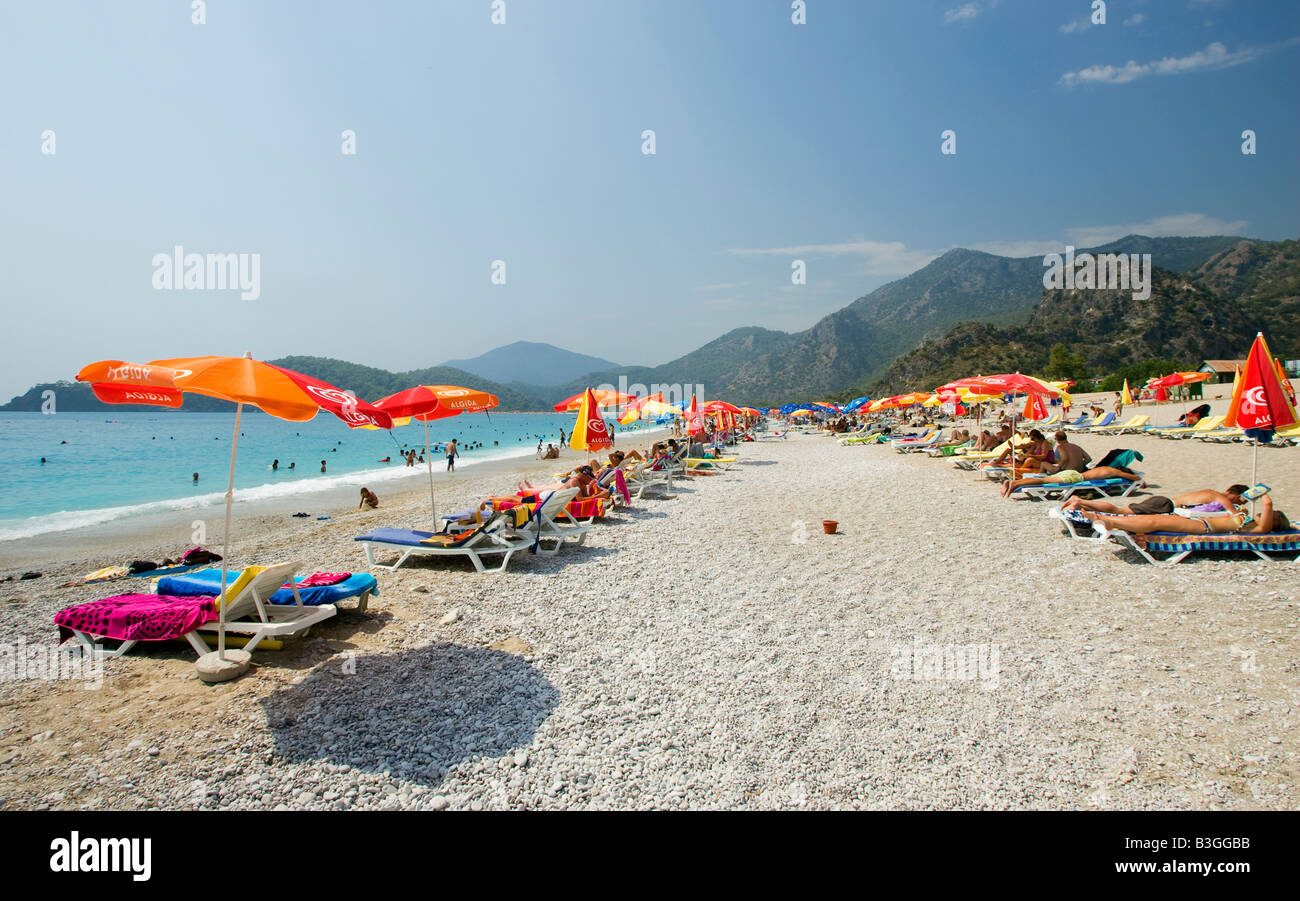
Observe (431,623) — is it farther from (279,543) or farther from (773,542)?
(279,543)

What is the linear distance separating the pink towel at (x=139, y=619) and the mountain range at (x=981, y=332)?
232 feet

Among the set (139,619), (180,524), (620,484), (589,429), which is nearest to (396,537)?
(139,619)

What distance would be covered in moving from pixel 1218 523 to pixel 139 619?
10.7m

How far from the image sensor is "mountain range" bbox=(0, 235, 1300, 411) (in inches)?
3081

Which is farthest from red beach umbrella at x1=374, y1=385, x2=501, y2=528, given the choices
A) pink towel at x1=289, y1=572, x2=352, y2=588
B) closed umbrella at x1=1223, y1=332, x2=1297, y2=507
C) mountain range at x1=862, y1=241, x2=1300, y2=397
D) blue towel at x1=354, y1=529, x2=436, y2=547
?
mountain range at x1=862, y1=241, x2=1300, y2=397

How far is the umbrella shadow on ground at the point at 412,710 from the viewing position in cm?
329

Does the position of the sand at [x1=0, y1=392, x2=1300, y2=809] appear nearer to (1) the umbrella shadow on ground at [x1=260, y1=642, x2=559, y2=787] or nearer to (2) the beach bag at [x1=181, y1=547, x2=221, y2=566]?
(1) the umbrella shadow on ground at [x1=260, y1=642, x2=559, y2=787]

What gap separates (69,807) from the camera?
289 cm

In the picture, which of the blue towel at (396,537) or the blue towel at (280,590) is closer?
the blue towel at (280,590)

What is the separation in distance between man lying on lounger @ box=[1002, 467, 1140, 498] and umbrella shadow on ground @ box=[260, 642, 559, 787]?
1035 cm

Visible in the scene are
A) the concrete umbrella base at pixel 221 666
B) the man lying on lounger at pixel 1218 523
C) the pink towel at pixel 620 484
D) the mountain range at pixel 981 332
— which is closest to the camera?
the concrete umbrella base at pixel 221 666

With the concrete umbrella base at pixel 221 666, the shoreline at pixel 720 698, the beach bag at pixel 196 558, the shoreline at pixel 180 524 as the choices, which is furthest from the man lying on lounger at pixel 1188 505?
the shoreline at pixel 180 524

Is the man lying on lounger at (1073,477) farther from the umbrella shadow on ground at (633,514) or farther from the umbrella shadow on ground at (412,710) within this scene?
the umbrella shadow on ground at (412,710)

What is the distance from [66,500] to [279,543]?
54.2 feet
